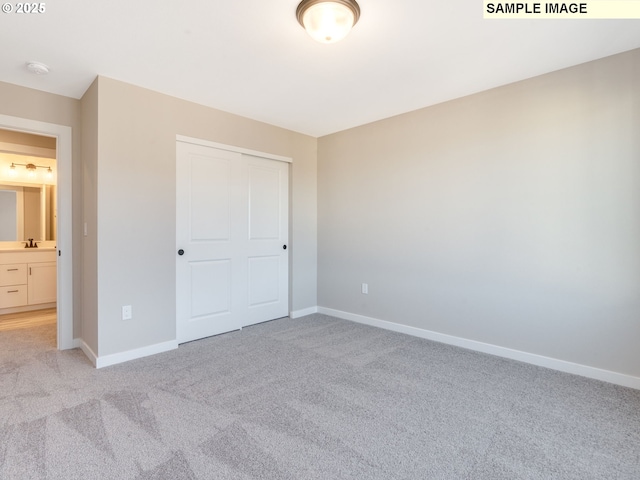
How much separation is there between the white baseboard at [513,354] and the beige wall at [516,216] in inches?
2.0

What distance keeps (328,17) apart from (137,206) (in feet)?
7.06

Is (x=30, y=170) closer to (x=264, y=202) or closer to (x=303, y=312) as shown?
(x=264, y=202)

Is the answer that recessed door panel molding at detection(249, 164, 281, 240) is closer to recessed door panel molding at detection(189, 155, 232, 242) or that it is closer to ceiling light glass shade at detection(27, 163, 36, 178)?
recessed door panel molding at detection(189, 155, 232, 242)

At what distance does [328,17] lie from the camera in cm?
176

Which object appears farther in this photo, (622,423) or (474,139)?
(474,139)

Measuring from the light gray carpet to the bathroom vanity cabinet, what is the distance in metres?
1.75

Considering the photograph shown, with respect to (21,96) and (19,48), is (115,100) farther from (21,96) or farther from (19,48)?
(21,96)

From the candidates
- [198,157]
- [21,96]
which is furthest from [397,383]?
[21,96]

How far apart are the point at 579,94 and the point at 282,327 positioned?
3466 mm

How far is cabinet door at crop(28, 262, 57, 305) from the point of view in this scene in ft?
14.2

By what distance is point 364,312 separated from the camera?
390 centimetres

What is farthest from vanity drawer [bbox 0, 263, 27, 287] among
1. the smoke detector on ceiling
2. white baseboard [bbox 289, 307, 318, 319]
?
white baseboard [bbox 289, 307, 318, 319]

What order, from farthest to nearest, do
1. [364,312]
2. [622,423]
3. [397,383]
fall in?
[364,312] → [397,383] → [622,423]

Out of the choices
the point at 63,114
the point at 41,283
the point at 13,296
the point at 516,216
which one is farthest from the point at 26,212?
the point at 516,216
